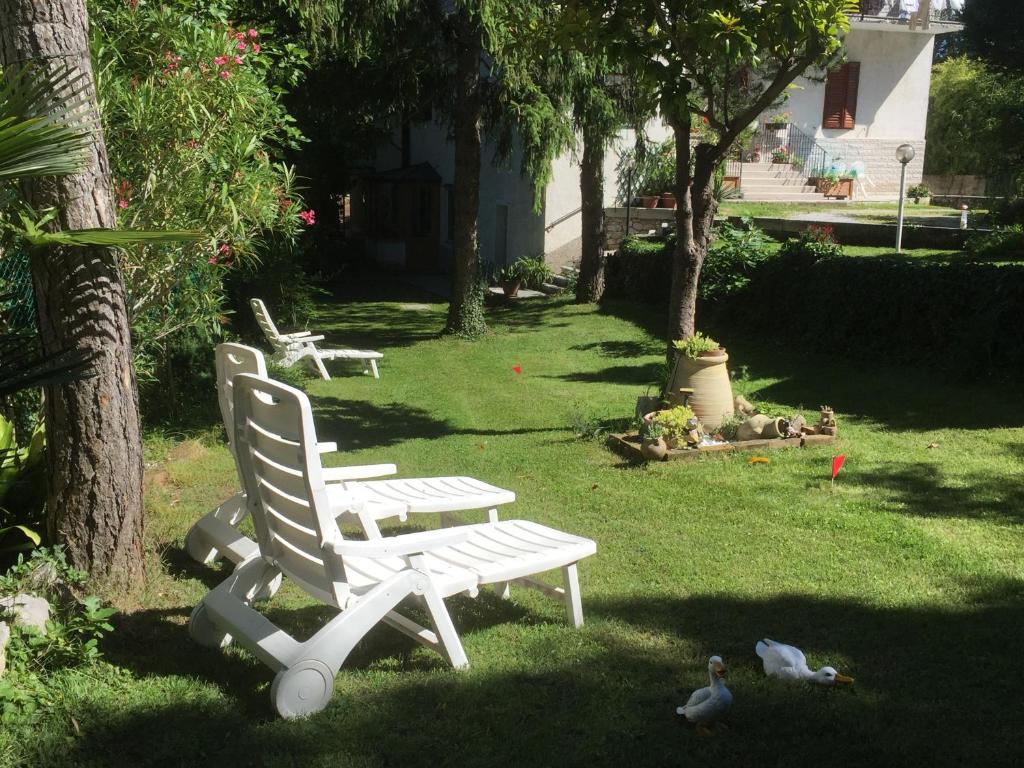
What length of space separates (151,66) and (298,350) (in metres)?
5.62

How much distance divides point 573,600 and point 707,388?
13.7 ft

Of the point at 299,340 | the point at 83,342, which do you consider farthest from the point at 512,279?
the point at 83,342

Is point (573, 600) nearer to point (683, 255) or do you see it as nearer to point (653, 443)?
point (653, 443)

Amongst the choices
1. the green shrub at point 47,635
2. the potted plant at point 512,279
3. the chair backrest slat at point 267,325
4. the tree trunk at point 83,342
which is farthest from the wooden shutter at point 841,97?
the green shrub at point 47,635

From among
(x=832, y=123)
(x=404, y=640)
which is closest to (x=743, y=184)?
(x=832, y=123)

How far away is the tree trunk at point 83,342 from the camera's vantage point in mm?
4102

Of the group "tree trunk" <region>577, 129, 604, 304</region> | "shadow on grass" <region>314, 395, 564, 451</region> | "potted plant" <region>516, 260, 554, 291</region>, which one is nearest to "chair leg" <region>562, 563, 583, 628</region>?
"shadow on grass" <region>314, 395, 564, 451</region>

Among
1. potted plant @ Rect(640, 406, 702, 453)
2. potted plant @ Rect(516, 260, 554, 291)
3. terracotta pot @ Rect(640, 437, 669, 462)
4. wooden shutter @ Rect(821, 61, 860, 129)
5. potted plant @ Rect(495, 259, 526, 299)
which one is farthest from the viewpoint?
wooden shutter @ Rect(821, 61, 860, 129)

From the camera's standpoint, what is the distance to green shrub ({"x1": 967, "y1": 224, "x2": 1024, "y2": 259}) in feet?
51.9

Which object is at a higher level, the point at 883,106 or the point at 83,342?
the point at 883,106

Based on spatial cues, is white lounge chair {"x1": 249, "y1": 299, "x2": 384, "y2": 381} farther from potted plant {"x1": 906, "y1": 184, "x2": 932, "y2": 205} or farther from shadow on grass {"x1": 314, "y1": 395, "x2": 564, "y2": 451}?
potted plant {"x1": 906, "y1": 184, "x2": 932, "y2": 205}

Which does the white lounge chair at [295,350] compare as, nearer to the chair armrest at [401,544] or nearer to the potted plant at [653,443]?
the potted plant at [653,443]

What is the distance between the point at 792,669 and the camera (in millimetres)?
3809

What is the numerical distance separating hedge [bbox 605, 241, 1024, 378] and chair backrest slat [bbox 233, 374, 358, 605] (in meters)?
8.54
